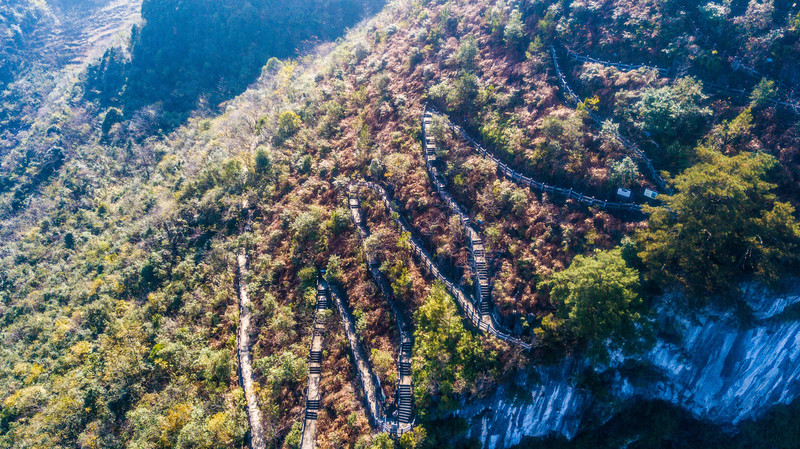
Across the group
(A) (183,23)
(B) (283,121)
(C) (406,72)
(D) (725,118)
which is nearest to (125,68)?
(A) (183,23)

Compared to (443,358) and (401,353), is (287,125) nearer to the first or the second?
(401,353)

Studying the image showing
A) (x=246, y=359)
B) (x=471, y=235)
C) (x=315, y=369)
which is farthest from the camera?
(x=246, y=359)

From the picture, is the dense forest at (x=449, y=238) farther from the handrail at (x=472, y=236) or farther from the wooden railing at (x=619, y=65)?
the handrail at (x=472, y=236)

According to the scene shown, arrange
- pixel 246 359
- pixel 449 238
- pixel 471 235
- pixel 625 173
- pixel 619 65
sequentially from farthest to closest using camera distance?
pixel 619 65, pixel 246 359, pixel 449 238, pixel 471 235, pixel 625 173

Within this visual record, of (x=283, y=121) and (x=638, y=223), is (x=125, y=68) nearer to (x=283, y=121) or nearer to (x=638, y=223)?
(x=283, y=121)

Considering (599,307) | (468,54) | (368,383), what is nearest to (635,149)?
(599,307)
